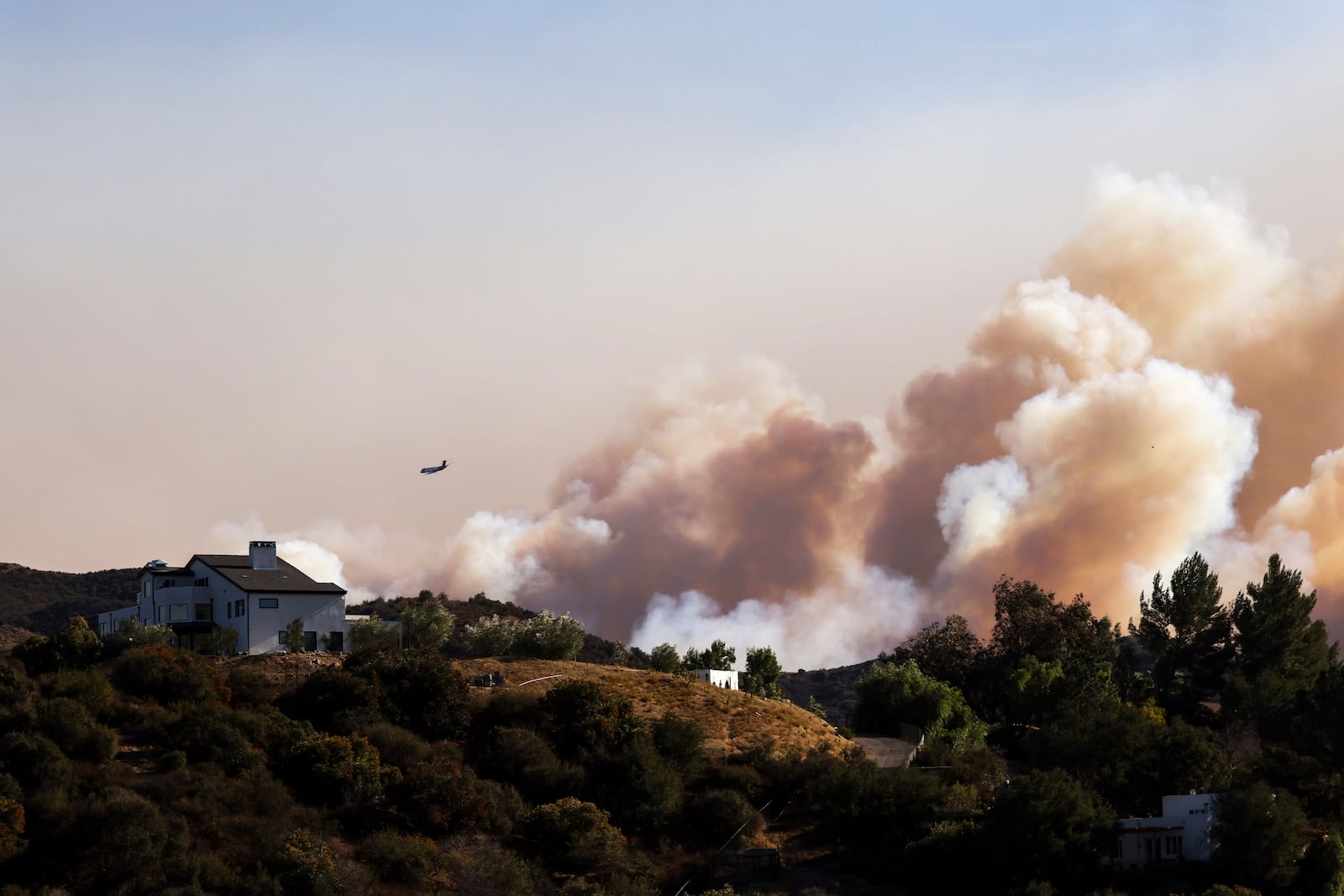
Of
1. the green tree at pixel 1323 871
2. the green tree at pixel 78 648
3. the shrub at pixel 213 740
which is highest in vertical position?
the green tree at pixel 78 648

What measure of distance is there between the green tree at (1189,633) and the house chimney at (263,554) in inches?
2451

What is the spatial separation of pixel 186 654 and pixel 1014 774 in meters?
48.3

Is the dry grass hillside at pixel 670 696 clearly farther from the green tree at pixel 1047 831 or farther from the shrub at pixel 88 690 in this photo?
the green tree at pixel 1047 831

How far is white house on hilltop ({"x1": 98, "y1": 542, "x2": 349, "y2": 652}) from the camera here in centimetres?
10094

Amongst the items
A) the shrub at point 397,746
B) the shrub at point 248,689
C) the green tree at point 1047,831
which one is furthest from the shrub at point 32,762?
the green tree at point 1047,831

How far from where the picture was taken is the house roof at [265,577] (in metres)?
103

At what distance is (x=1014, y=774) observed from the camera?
315 ft

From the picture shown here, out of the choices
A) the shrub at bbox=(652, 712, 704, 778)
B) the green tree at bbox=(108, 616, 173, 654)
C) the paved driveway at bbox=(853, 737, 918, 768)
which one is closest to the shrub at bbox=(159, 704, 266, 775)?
the green tree at bbox=(108, 616, 173, 654)

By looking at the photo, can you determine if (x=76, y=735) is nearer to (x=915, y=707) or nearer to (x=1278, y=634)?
(x=915, y=707)

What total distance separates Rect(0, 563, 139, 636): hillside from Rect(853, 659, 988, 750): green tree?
88570mm

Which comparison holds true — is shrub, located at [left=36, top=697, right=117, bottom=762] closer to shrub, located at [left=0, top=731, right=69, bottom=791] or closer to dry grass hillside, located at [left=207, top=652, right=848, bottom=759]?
shrub, located at [left=0, top=731, right=69, bottom=791]

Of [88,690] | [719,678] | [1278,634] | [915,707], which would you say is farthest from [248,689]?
[1278,634]

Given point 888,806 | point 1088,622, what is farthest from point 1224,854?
point 1088,622

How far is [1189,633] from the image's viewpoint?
391 ft
